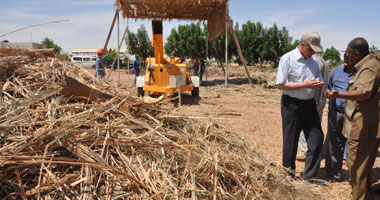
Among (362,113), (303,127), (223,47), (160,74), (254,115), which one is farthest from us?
(223,47)

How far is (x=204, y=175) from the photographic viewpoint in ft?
8.10

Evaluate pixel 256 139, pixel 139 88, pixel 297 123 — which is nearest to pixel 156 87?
pixel 139 88

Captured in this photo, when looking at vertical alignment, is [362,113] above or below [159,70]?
below

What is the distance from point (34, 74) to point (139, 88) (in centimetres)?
696

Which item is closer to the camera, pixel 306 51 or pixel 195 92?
pixel 306 51

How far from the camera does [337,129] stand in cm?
375

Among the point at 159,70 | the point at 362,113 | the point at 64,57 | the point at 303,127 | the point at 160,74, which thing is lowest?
→ the point at 303,127

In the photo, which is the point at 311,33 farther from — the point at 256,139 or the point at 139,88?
the point at 139,88

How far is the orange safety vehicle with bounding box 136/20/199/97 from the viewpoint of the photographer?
29.1 feet

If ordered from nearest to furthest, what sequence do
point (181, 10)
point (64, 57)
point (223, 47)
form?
point (64, 57) < point (181, 10) < point (223, 47)

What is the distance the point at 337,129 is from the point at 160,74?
6259 mm

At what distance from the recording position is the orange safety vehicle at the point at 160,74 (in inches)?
349

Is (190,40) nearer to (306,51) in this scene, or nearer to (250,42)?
(250,42)

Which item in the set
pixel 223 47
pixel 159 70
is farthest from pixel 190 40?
pixel 159 70
